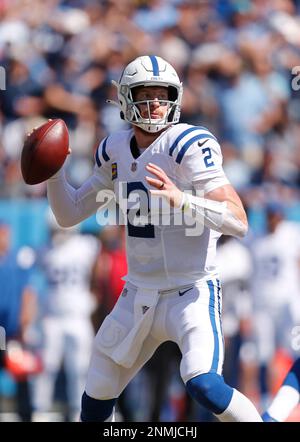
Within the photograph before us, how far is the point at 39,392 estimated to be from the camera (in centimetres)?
639

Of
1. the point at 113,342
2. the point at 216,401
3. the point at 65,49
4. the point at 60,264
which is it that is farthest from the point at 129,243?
the point at 65,49

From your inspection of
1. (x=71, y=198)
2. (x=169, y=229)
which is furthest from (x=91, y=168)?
(x=169, y=229)

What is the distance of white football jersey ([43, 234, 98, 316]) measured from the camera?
634cm

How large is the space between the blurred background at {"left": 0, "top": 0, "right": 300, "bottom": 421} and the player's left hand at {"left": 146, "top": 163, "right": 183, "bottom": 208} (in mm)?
2609

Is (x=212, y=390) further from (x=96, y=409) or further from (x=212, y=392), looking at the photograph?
(x=96, y=409)

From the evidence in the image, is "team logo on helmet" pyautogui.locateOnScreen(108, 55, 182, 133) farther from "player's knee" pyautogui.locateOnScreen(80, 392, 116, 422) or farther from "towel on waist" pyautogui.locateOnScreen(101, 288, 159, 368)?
"player's knee" pyautogui.locateOnScreen(80, 392, 116, 422)

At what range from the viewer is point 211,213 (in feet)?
12.0

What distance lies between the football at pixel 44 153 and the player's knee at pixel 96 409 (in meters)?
0.96

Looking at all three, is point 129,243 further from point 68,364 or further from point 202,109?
point 202,109

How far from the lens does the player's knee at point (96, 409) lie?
4051 mm

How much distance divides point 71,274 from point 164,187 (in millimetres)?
2912

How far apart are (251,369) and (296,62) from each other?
2.47 m
